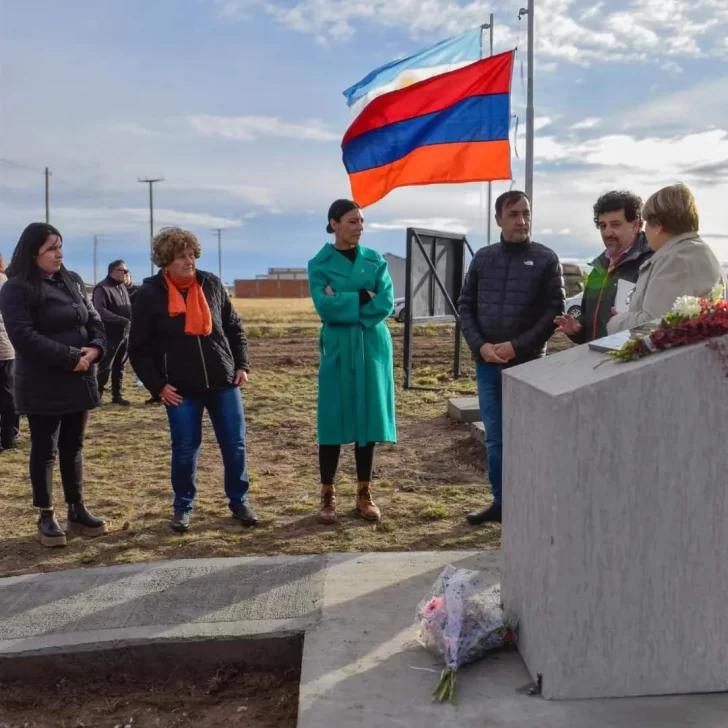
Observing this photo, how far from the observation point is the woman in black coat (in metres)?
4.33

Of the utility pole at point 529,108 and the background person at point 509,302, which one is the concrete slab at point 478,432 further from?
the utility pole at point 529,108

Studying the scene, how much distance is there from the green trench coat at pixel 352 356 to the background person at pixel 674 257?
190 cm

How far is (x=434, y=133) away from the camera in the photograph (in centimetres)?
806

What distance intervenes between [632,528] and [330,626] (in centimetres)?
133

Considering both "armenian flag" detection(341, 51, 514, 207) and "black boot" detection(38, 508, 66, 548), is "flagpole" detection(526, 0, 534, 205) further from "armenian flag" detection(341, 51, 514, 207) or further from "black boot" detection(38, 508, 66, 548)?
"black boot" detection(38, 508, 66, 548)

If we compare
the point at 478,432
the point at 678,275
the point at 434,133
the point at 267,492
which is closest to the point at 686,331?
the point at 678,275

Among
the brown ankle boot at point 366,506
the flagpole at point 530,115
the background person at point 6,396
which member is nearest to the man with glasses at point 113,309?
the background person at point 6,396

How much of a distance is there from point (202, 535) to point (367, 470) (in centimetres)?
106

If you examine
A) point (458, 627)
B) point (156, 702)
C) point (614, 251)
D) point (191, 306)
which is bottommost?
point (156, 702)

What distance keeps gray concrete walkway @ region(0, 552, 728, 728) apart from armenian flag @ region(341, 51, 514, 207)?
492 centimetres

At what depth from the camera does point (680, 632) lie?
2543 mm

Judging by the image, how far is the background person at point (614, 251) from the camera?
406 cm

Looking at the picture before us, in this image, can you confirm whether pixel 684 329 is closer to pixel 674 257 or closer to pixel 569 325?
pixel 674 257

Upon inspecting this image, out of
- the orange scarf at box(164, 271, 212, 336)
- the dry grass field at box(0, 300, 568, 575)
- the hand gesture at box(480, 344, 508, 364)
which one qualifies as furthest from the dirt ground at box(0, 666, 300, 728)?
the hand gesture at box(480, 344, 508, 364)
